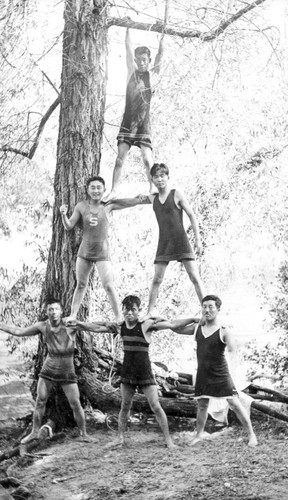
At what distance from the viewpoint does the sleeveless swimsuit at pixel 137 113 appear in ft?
17.9

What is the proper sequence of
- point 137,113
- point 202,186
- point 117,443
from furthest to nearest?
1. point 202,186
2. point 137,113
3. point 117,443

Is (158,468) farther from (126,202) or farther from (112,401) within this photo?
(126,202)

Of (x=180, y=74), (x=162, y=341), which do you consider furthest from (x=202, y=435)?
(x=180, y=74)

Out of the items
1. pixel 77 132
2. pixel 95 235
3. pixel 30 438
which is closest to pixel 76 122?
pixel 77 132

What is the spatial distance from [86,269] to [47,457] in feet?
4.54

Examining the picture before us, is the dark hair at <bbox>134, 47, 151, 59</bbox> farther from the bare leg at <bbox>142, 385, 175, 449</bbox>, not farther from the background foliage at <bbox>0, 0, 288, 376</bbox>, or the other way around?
the bare leg at <bbox>142, 385, 175, 449</bbox>

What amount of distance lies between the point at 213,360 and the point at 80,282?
3.74ft

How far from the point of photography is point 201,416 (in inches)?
198

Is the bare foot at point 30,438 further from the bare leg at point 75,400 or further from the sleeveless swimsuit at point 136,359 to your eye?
the sleeveless swimsuit at point 136,359

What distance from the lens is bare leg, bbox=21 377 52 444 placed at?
5.31m

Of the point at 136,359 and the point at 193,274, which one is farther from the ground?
the point at 193,274

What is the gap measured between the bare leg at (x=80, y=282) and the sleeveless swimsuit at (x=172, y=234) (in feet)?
1.86

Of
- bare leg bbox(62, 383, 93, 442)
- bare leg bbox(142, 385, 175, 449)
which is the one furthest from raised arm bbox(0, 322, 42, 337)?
bare leg bbox(142, 385, 175, 449)

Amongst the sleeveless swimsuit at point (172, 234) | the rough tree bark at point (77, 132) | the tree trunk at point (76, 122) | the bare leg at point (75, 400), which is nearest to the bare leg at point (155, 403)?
the bare leg at point (75, 400)
